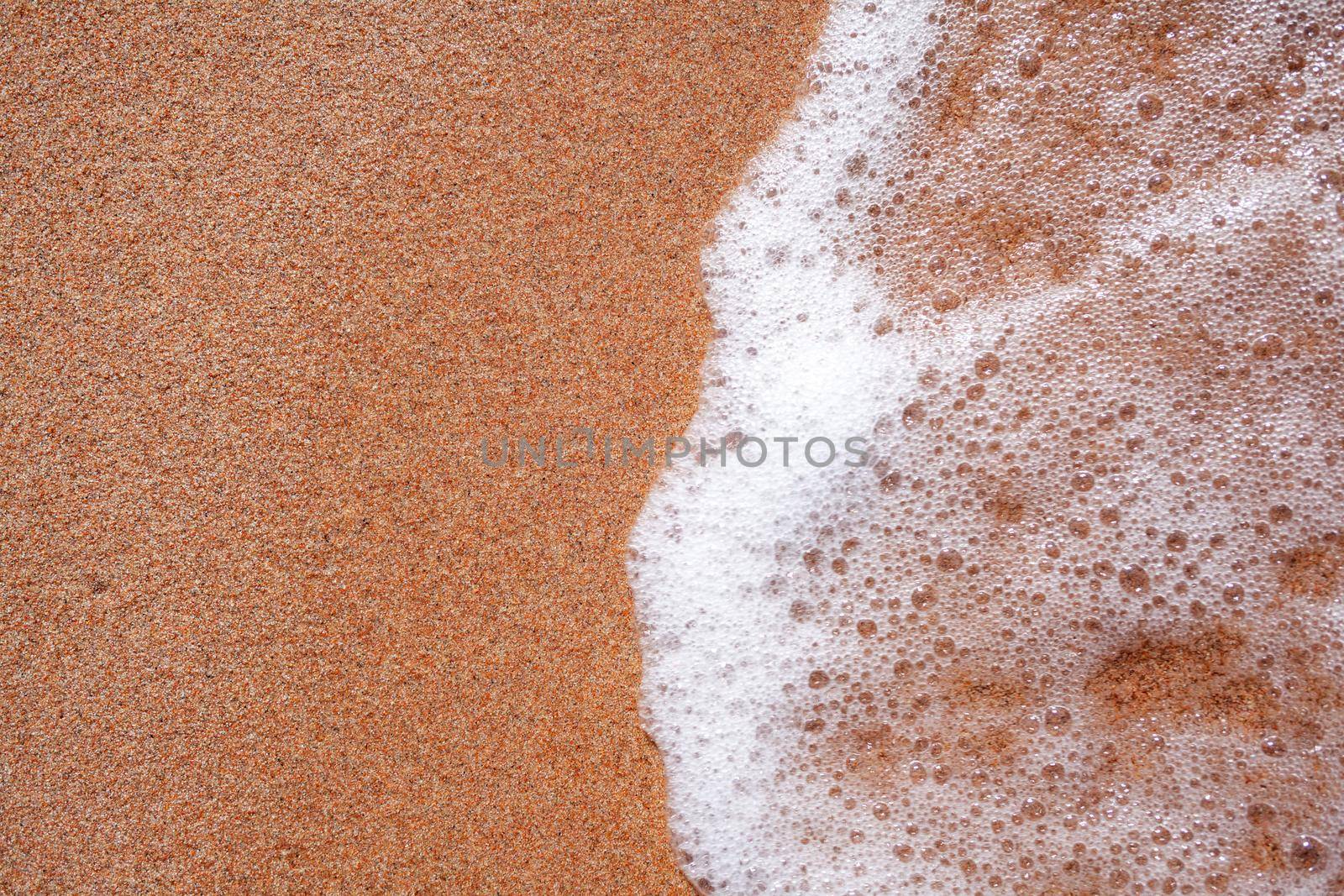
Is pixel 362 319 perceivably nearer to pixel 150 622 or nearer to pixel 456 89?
pixel 456 89

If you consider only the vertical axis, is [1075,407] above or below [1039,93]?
below

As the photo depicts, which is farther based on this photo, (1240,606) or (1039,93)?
(1039,93)

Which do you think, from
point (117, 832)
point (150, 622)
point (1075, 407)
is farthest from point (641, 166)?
point (117, 832)
